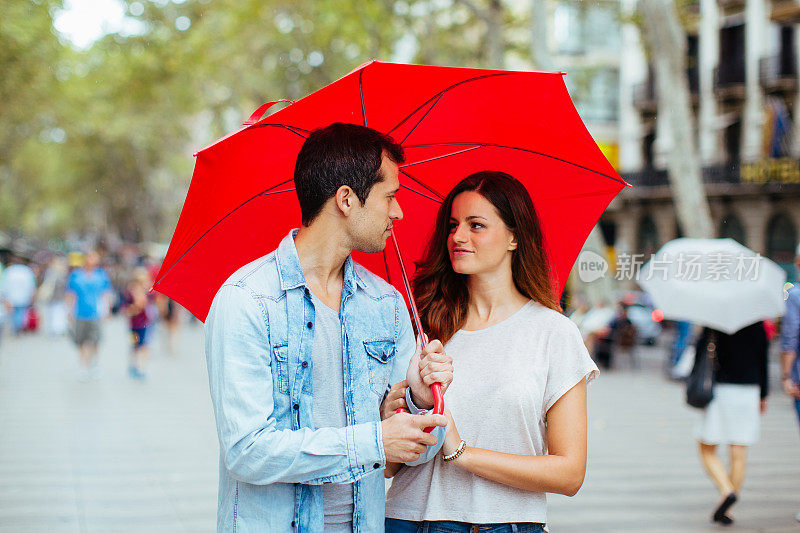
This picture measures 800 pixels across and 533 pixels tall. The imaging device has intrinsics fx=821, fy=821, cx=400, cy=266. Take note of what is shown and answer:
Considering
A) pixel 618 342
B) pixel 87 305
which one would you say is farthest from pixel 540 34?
pixel 87 305

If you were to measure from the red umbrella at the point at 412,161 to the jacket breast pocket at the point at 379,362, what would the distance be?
1.93ft

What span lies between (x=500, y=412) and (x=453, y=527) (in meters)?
0.36

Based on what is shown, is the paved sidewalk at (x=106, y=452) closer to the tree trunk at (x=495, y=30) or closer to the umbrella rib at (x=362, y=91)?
the umbrella rib at (x=362, y=91)

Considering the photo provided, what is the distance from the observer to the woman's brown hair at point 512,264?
2.56 m

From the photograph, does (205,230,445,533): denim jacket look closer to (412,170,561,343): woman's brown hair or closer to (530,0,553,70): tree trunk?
(412,170,561,343): woman's brown hair

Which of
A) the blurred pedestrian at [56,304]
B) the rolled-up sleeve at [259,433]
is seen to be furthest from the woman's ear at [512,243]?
the blurred pedestrian at [56,304]

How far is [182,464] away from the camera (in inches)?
294

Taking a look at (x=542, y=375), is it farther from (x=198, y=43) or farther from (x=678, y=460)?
(x=198, y=43)

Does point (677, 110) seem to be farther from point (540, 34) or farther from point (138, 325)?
point (138, 325)

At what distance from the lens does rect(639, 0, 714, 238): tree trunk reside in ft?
36.2

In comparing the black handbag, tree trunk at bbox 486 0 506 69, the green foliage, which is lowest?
the black handbag

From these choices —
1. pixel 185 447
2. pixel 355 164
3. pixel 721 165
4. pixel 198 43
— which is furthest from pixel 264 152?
pixel 198 43

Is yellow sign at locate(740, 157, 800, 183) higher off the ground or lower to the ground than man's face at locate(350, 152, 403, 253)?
higher

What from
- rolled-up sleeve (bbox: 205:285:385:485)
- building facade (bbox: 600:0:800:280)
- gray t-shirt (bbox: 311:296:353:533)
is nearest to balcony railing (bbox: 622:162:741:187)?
building facade (bbox: 600:0:800:280)
